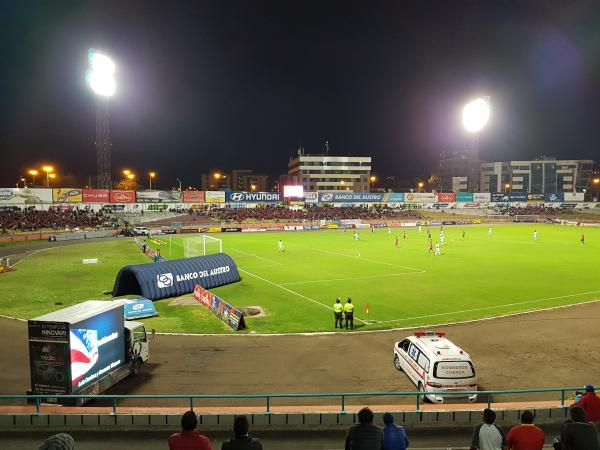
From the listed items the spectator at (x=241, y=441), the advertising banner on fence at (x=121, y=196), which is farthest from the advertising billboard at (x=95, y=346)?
the advertising banner on fence at (x=121, y=196)

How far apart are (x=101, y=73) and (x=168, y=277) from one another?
157 feet

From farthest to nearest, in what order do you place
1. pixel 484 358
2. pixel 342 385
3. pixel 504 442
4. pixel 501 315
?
pixel 501 315
pixel 484 358
pixel 342 385
pixel 504 442

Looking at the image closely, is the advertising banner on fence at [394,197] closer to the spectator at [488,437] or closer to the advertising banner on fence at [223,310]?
the advertising banner on fence at [223,310]

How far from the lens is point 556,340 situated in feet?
61.8

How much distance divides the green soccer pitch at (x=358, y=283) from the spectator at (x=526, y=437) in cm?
1418

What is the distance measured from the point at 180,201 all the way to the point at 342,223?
36.4 metres

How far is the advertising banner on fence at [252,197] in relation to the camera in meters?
106

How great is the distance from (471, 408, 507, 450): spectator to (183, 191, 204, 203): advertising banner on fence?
9831 cm

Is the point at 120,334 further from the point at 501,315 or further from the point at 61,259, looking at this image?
the point at 61,259

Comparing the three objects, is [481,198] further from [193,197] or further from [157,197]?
[157,197]

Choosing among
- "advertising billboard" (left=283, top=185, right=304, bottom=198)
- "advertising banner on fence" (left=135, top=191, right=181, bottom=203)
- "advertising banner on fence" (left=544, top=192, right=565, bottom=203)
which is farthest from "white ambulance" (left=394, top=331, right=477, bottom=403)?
"advertising banner on fence" (left=544, top=192, right=565, bottom=203)

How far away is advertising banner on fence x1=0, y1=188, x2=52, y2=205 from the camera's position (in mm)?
81500

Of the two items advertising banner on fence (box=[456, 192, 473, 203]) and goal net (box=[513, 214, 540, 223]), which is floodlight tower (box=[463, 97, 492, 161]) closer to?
goal net (box=[513, 214, 540, 223])

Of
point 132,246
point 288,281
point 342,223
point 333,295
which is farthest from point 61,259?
point 342,223
